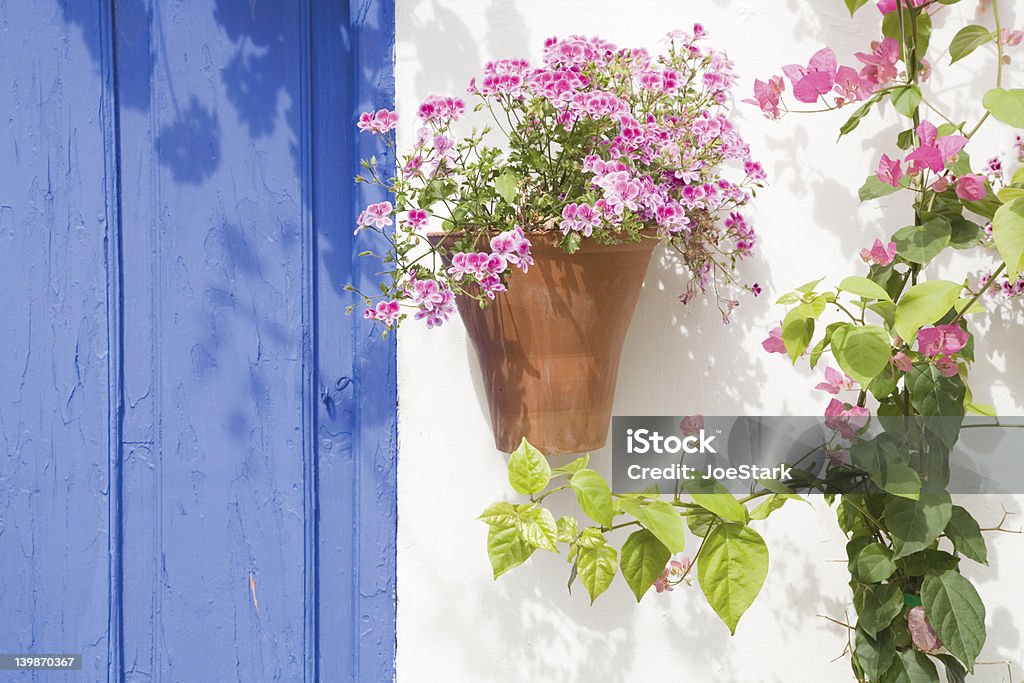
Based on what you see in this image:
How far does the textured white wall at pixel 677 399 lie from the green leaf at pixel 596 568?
0.97ft

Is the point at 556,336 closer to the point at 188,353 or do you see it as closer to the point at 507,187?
the point at 507,187

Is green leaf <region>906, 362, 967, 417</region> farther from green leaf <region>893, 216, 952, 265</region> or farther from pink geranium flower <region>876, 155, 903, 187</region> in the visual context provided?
pink geranium flower <region>876, 155, 903, 187</region>

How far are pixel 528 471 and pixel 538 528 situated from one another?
0.08 m

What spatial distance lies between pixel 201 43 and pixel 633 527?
3.58 ft

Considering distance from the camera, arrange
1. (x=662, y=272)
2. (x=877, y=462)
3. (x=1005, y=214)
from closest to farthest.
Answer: (x=1005, y=214) → (x=877, y=462) → (x=662, y=272)

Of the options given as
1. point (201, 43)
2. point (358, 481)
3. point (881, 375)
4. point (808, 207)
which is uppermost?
point (201, 43)

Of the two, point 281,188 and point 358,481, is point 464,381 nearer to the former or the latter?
point 358,481

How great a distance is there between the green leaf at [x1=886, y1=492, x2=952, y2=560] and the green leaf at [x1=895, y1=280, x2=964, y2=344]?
0.80ft

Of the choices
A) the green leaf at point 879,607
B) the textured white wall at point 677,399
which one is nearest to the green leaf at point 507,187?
the textured white wall at point 677,399

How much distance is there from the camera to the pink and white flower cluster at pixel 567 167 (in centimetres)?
113

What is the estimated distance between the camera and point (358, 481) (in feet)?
4.77

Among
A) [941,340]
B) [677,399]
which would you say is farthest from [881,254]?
[677,399]

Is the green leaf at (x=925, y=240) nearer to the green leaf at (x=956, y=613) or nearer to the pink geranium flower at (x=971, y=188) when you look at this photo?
the pink geranium flower at (x=971, y=188)

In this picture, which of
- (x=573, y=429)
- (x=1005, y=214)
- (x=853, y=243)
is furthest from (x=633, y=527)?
(x=1005, y=214)
